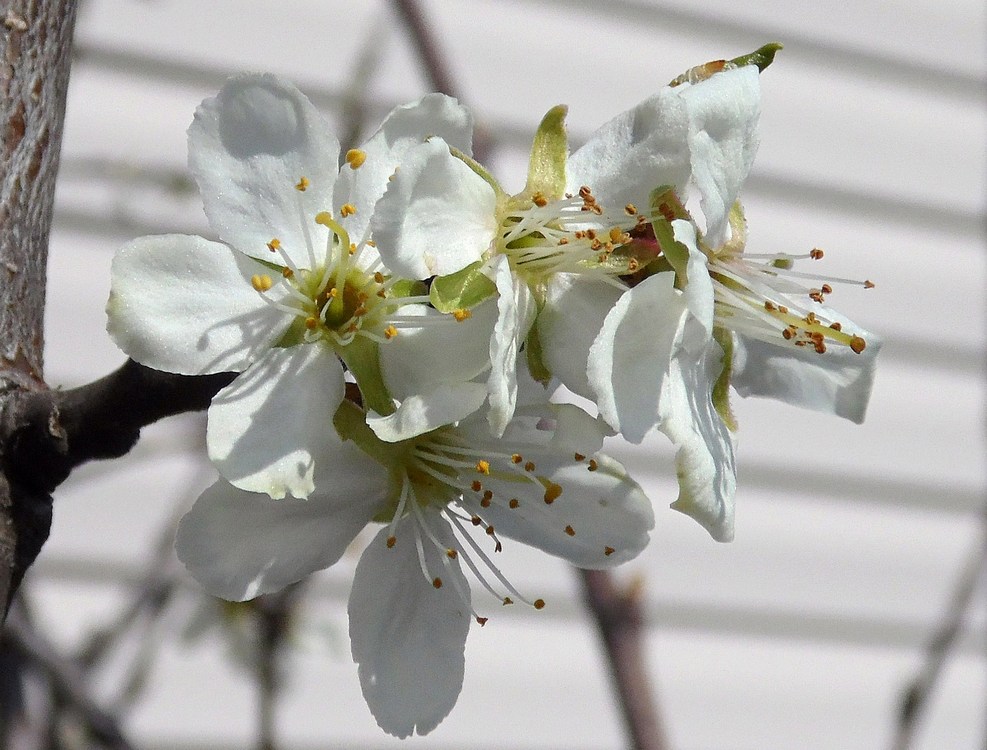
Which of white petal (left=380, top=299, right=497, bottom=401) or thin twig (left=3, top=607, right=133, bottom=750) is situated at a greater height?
white petal (left=380, top=299, right=497, bottom=401)

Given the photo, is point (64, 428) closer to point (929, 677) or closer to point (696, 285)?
point (696, 285)

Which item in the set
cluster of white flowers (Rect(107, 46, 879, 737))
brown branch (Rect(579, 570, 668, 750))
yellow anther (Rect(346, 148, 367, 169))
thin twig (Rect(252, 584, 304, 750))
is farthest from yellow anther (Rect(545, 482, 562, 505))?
thin twig (Rect(252, 584, 304, 750))

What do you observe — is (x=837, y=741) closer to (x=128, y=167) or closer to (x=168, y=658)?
(x=168, y=658)

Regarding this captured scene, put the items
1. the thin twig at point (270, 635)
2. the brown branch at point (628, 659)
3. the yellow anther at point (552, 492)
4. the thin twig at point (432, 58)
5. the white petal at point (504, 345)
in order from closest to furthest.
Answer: the white petal at point (504, 345), the yellow anther at point (552, 492), the brown branch at point (628, 659), the thin twig at point (432, 58), the thin twig at point (270, 635)

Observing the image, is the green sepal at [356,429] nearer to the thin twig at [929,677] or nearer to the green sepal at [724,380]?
the green sepal at [724,380]

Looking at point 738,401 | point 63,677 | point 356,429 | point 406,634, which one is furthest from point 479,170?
point 738,401

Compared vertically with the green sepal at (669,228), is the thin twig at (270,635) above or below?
below

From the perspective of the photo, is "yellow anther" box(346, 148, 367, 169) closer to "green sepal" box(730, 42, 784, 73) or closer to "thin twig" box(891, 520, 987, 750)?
"green sepal" box(730, 42, 784, 73)

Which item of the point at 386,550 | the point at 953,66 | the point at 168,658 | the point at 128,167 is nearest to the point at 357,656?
the point at 386,550

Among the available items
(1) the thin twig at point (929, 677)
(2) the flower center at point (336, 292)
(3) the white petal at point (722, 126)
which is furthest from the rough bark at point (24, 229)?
(1) the thin twig at point (929, 677)
